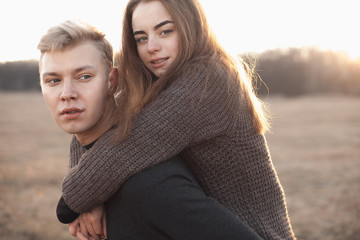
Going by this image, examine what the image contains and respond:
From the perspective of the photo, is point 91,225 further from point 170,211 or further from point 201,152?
point 201,152

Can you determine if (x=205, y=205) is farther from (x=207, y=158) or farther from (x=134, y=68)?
(x=134, y=68)

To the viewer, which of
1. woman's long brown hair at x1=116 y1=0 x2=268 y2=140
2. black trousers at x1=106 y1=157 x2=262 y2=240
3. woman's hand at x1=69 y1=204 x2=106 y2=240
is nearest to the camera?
black trousers at x1=106 y1=157 x2=262 y2=240

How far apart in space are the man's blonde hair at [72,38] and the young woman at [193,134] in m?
0.24

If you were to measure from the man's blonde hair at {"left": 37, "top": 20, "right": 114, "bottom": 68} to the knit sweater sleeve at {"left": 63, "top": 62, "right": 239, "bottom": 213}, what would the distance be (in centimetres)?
51

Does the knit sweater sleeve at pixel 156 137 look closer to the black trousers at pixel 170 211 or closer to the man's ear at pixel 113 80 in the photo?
the black trousers at pixel 170 211

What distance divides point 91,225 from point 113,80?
0.87 meters

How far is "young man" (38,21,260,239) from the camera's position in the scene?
164 centimetres

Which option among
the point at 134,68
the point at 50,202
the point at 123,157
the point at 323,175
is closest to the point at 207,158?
the point at 123,157

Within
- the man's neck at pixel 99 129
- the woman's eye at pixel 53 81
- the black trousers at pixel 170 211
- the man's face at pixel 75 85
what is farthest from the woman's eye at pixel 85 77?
the black trousers at pixel 170 211

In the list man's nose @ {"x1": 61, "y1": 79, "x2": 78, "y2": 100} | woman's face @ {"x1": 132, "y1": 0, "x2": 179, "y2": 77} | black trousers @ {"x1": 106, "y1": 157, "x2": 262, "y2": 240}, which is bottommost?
black trousers @ {"x1": 106, "y1": 157, "x2": 262, "y2": 240}

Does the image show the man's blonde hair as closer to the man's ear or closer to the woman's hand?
the man's ear

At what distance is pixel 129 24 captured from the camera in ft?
8.29

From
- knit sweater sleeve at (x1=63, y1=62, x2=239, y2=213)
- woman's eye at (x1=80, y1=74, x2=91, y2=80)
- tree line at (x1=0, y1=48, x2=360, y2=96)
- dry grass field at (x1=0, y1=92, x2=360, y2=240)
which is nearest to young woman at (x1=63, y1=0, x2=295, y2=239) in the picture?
knit sweater sleeve at (x1=63, y1=62, x2=239, y2=213)

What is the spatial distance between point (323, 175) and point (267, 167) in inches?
339
